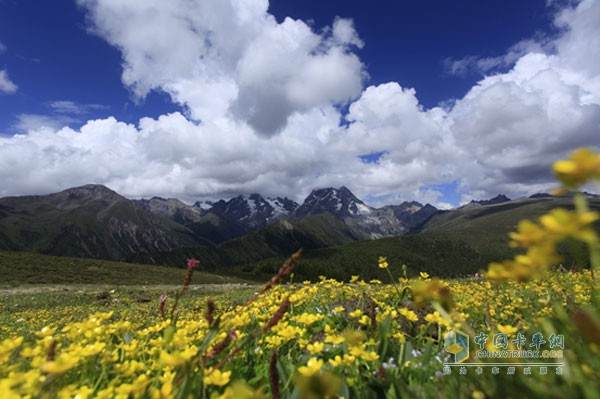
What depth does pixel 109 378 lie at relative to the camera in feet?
10.4

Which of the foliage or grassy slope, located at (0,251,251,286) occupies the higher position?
the foliage

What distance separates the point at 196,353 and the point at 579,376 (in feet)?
7.23

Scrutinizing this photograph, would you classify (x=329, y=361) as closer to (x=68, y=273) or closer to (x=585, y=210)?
(x=585, y=210)

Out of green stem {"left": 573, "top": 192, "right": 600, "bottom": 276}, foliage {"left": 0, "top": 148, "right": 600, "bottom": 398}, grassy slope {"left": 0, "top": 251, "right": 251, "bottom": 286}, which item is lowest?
grassy slope {"left": 0, "top": 251, "right": 251, "bottom": 286}

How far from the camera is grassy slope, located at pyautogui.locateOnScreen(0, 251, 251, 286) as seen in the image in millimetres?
54562

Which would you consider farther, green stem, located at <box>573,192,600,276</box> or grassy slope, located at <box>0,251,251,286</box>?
grassy slope, located at <box>0,251,251,286</box>

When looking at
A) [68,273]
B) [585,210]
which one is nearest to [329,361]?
[585,210]

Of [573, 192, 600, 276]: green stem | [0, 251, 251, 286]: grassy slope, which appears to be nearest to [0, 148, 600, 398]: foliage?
[573, 192, 600, 276]: green stem

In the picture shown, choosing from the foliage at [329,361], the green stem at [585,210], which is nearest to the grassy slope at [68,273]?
the foliage at [329,361]

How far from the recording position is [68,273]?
61500mm

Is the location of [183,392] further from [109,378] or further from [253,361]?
[253,361]

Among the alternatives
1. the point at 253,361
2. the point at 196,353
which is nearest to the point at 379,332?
the point at 253,361

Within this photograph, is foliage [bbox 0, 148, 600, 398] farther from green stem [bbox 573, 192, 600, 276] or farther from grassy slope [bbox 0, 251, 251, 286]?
grassy slope [bbox 0, 251, 251, 286]

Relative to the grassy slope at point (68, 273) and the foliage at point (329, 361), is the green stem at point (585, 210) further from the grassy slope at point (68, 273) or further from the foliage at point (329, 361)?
the grassy slope at point (68, 273)
